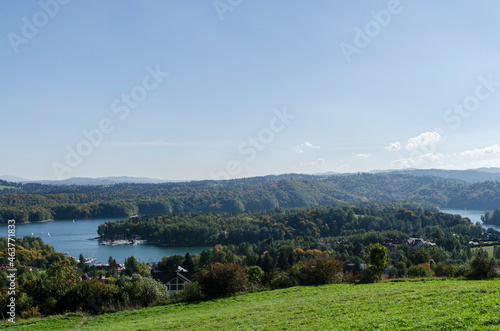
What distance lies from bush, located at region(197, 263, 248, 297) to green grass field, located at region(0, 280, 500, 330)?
2.23 ft

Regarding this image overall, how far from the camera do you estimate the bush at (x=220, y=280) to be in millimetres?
15227

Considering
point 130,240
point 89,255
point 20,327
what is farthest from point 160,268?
point 130,240

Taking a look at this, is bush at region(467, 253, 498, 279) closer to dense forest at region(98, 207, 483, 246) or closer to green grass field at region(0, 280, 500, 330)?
green grass field at region(0, 280, 500, 330)

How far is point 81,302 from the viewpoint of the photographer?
16.0 m

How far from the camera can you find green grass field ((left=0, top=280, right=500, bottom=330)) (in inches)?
290

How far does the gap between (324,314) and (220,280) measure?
6.57m

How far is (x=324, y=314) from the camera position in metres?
9.58

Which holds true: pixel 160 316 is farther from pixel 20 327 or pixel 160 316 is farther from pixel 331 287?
pixel 331 287

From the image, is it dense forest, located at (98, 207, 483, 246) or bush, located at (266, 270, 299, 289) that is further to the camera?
dense forest, located at (98, 207, 483, 246)

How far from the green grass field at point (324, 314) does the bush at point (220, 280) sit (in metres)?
0.68

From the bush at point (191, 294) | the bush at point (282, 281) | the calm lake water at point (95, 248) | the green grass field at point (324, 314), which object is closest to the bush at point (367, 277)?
the green grass field at point (324, 314)

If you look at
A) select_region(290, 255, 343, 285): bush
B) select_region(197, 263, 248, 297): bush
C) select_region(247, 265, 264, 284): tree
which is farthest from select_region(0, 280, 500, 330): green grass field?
select_region(247, 265, 264, 284): tree

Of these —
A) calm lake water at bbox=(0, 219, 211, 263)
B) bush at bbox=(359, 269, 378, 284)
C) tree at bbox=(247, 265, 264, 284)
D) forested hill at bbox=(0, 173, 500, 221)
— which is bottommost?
calm lake water at bbox=(0, 219, 211, 263)

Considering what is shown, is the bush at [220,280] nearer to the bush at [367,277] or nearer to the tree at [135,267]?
the bush at [367,277]
